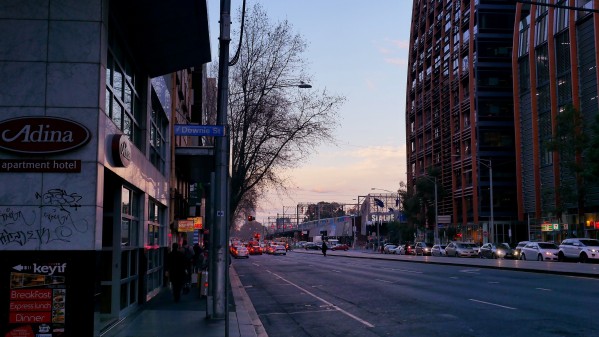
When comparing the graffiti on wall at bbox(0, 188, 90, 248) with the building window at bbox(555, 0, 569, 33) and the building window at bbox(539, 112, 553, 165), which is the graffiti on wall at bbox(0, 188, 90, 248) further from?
the building window at bbox(539, 112, 553, 165)

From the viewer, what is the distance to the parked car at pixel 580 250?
139 ft

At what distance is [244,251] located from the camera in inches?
2621

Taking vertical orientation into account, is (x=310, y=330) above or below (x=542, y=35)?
below

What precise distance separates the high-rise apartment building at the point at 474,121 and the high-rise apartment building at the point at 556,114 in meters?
4.61

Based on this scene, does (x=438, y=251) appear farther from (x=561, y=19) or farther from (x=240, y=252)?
→ (x=561, y=19)

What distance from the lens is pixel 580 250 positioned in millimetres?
43250

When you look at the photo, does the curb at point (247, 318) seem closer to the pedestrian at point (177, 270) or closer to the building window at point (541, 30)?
the pedestrian at point (177, 270)

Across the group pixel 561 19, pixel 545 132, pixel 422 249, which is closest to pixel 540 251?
pixel 545 132

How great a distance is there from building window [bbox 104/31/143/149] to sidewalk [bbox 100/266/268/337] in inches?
165

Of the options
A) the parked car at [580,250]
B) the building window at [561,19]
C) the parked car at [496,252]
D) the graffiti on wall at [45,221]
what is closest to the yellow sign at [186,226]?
the graffiti on wall at [45,221]

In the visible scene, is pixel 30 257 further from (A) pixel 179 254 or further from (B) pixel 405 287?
(B) pixel 405 287

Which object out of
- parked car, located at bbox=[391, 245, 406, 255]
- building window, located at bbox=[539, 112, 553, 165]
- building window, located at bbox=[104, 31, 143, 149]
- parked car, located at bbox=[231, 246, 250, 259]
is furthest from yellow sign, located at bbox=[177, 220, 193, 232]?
parked car, located at bbox=[391, 245, 406, 255]

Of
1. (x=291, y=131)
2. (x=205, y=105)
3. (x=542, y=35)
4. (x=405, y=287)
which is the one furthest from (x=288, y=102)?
(x=542, y=35)

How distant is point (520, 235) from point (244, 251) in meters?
32.2
